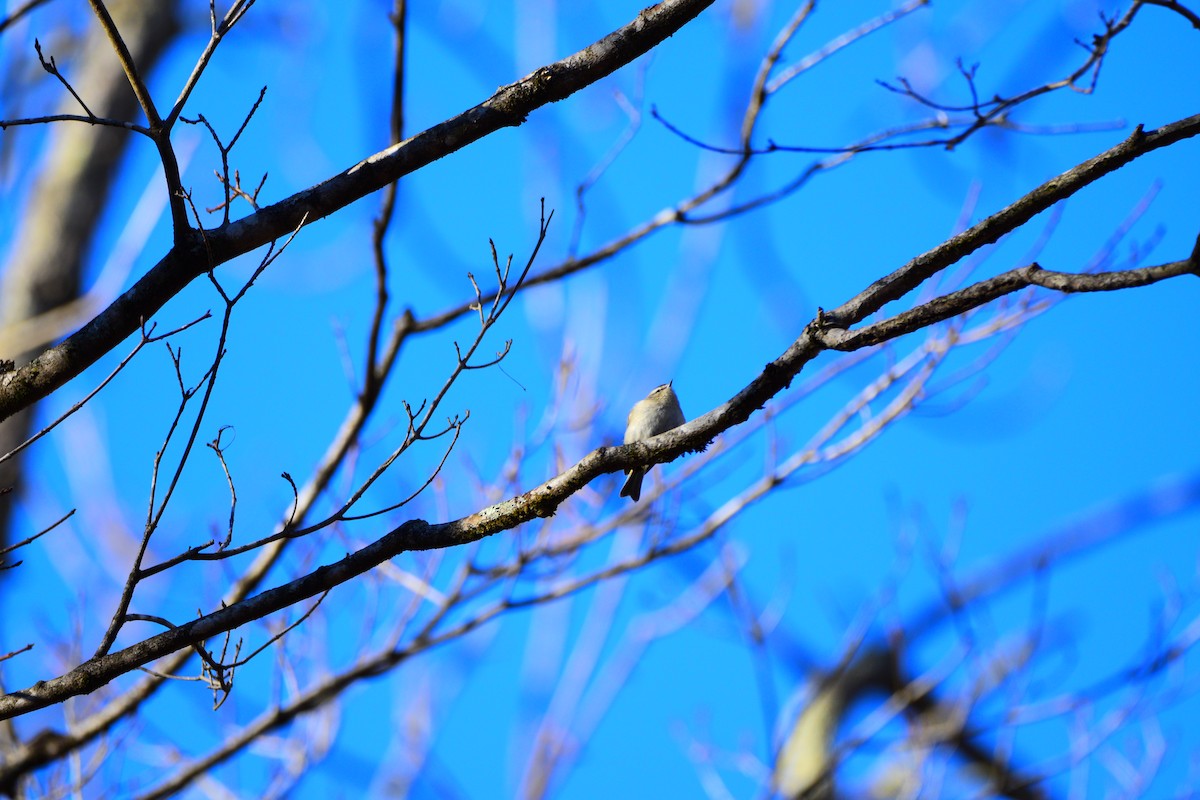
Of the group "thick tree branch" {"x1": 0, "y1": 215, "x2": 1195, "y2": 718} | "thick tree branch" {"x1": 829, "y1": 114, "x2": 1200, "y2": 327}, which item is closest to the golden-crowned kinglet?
"thick tree branch" {"x1": 0, "y1": 215, "x2": 1195, "y2": 718}

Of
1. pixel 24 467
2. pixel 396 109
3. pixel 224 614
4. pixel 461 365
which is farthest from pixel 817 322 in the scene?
pixel 24 467

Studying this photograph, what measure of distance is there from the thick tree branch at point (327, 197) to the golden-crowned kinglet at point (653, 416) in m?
1.49

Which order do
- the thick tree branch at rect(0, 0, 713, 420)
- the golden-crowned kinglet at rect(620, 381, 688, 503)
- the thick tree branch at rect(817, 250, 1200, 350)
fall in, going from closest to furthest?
the thick tree branch at rect(817, 250, 1200, 350) < the thick tree branch at rect(0, 0, 713, 420) < the golden-crowned kinglet at rect(620, 381, 688, 503)

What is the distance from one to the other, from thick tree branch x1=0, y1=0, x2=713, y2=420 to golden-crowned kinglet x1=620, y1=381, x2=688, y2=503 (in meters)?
1.49

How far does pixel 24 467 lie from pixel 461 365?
4265 mm

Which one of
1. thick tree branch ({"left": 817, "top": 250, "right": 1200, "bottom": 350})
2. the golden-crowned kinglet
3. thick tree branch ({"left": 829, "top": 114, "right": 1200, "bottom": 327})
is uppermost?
the golden-crowned kinglet

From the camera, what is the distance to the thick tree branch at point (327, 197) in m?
2.66

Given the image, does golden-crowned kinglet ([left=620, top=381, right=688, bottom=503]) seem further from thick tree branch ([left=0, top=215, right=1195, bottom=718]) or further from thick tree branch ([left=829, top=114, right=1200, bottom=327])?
thick tree branch ([left=829, top=114, right=1200, bottom=327])

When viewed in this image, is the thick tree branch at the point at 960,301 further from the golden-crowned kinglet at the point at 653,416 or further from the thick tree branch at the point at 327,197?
the golden-crowned kinglet at the point at 653,416

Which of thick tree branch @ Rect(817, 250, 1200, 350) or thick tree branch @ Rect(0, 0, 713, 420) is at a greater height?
thick tree branch @ Rect(0, 0, 713, 420)

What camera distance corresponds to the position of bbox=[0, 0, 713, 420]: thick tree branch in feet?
8.72

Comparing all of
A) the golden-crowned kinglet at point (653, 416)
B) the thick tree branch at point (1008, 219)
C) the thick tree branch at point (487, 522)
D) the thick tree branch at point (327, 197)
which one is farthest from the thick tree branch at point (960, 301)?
the golden-crowned kinglet at point (653, 416)

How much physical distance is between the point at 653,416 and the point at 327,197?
1.66 meters

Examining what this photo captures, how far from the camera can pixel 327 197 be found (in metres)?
2.79
